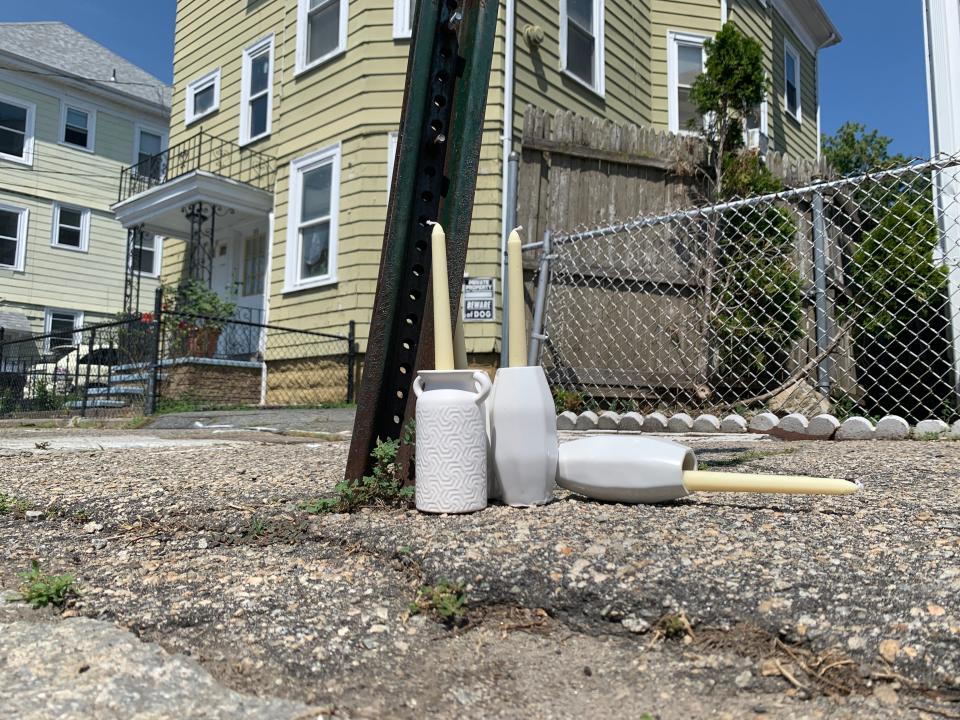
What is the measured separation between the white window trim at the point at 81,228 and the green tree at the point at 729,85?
13393mm

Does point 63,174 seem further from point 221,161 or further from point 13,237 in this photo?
point 221,161

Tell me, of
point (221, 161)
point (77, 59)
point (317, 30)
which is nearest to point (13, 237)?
point (77, 59)

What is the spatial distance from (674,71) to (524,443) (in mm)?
9633

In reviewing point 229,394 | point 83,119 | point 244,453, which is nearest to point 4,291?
point 83,119

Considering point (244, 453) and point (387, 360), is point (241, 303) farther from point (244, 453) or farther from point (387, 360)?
point (387, 360)

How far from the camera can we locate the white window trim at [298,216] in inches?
341

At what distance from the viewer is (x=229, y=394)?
9062 millimetres

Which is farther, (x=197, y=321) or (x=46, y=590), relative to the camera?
(x=197, y=321)

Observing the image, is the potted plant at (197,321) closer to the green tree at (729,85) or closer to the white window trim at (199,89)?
the white window trim at (199,89)

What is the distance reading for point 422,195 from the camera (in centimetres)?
199

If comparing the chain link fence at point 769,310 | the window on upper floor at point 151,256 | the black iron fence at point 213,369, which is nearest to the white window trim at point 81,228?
the window on upper floor at point 151,256

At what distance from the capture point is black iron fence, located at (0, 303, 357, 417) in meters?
8.42

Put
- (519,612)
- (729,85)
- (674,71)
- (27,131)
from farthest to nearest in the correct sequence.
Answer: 1. (27,131)
2. (674,71)
3. (729,85)
4. (519,612)

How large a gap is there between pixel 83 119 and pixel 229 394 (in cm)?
1067
